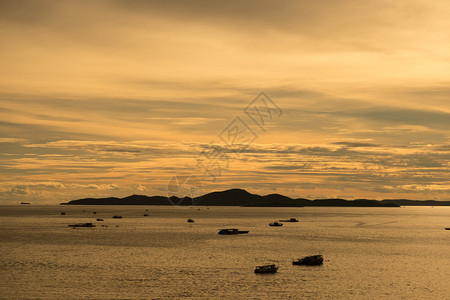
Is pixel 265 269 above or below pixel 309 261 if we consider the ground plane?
below

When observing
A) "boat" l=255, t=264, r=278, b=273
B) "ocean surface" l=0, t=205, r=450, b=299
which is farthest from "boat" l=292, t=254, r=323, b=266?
"boat" l=255, t=264, r=278, b=273

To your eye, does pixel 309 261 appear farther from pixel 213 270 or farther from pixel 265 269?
pixel 213 270

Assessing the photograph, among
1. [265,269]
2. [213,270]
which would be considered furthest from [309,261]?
[213,270]

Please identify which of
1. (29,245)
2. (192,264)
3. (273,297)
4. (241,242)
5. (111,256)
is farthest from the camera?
(241,242)

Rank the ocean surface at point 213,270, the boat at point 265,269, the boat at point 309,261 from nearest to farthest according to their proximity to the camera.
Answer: the ocean surface at point 213,270, the boat at point 265,269, the boat at point 309,261

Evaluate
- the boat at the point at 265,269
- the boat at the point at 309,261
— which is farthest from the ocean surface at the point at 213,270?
the boat at the point at 309,261

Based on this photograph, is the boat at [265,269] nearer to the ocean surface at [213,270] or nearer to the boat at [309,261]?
the ocean surface at [213,270]

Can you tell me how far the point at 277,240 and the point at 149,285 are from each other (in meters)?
100

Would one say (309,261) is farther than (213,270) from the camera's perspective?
Yes

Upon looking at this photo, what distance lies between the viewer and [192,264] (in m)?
123

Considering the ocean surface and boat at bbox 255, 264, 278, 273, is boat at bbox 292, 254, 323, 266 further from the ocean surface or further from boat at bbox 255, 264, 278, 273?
boat at bbox 255, 264, 278, 273

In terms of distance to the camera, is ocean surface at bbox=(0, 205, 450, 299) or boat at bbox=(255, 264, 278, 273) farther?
boat at bbox=(255, 264, 278, 273)

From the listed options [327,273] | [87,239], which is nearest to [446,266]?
[327,273]

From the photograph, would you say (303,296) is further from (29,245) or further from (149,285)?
(29,245)
